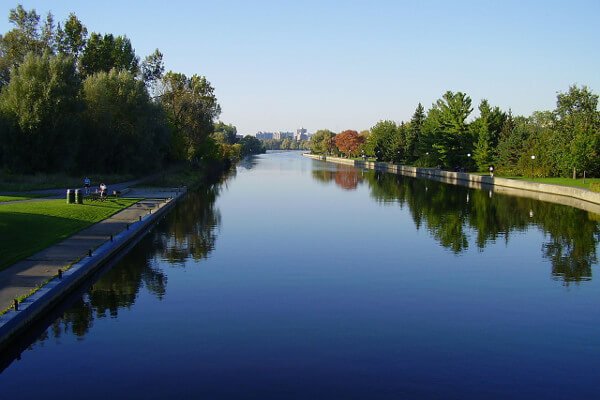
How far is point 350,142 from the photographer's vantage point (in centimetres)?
17875

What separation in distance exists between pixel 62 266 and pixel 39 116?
101 ft

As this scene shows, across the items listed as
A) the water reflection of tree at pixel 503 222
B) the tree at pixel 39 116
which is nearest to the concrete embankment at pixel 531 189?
the water reflection of tree at pixel 503 222

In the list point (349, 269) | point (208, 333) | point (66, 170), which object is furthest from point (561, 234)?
point (66, 170)

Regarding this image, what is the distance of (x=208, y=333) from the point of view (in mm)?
14609

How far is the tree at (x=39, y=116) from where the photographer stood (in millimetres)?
45188

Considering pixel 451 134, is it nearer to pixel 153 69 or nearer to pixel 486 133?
pixel 486 133

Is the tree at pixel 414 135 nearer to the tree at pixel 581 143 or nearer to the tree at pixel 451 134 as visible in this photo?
the tree at pixel 451 134

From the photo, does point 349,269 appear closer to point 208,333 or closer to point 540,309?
point 540,309

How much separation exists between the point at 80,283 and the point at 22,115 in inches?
1240

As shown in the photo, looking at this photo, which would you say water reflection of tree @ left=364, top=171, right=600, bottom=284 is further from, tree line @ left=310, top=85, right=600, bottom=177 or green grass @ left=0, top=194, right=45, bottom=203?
green grass @ left=0, top=194, right=45, bottom=203

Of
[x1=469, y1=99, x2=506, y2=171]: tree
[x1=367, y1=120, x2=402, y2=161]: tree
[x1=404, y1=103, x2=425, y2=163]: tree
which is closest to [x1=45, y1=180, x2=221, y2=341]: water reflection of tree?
[x1=469, y1=99, x2=506, y2=171]: tree

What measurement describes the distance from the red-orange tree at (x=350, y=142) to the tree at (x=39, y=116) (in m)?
130

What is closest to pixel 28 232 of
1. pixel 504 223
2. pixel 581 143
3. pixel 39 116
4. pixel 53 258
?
pixel 53 258

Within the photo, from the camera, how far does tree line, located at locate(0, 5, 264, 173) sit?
4566 cm
